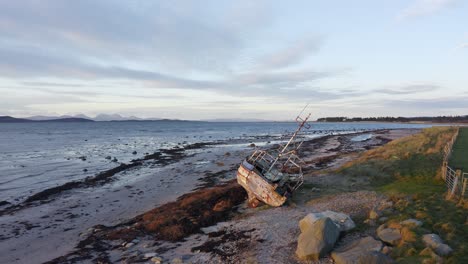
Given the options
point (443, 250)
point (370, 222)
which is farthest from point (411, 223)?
point (443, 250)

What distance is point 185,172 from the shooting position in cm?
3466

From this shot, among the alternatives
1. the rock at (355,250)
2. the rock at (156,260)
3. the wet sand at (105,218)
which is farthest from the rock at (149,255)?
the rock at (355,250)

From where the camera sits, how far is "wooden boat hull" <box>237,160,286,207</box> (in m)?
17.8

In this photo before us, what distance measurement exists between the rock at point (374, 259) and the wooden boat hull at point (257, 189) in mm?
7899

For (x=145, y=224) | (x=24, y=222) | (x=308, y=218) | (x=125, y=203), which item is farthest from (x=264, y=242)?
(x=24, y=222)

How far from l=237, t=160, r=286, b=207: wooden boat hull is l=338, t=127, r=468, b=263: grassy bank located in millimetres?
5863

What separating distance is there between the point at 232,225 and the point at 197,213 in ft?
10.2

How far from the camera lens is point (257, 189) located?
18.6 meters

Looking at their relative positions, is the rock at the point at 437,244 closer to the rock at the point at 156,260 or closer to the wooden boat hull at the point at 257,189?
the wooden boat hull at the point at 257,189

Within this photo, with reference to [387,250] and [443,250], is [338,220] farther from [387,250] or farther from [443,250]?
[443,250]

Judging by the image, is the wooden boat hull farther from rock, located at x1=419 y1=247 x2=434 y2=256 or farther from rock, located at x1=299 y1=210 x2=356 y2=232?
rock, located at x1=419 y1=247 x2=434 y2=256

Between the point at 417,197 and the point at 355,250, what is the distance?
24.3 feet

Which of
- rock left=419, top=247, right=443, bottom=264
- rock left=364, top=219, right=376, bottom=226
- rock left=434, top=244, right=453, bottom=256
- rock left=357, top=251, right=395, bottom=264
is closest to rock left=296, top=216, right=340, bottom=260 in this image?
rock left=357, top=251, right=395, bottom=264

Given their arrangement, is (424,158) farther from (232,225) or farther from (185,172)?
(185,172)
